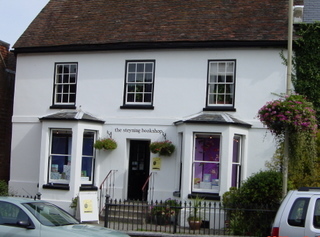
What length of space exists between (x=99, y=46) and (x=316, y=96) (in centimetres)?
759

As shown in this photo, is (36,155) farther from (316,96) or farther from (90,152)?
(316,96)

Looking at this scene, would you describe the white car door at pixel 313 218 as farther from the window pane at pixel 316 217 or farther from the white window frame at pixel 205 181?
the white window frame at pixel 205 181

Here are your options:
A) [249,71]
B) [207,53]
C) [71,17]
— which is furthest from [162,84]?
[71,17]

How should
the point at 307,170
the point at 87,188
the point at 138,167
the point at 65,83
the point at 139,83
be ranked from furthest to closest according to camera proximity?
the point at 65,83 < the point at 138,167 < the point at 139,83 < the point at 87,188 < the point at 307,170

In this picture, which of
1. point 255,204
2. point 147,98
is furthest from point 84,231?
point 147,98

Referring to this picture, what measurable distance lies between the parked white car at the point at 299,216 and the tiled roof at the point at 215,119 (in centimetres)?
702

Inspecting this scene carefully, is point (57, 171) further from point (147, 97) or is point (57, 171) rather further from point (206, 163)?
point (206, 163)

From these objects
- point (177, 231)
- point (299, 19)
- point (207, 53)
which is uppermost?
point (299, 19)

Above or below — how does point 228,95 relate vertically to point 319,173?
above

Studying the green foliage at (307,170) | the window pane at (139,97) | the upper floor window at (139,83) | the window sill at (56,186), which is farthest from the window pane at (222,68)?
the window sill at (56,186)

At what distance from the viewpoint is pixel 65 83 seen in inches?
760

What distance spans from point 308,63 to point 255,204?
17.1 feet

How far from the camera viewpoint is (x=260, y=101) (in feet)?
56.2

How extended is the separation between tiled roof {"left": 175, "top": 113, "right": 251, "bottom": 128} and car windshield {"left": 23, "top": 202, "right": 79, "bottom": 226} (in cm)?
655
